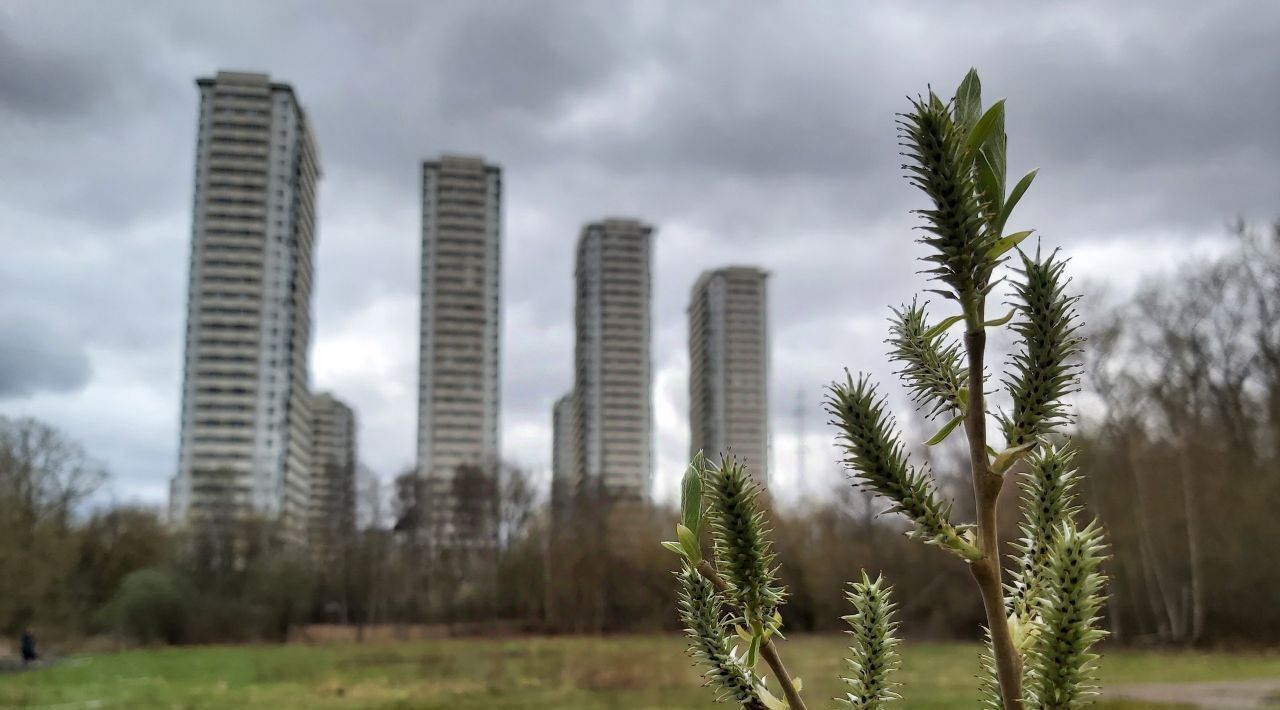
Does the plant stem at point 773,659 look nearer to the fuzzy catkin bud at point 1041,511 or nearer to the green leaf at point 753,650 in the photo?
the green leaf at point 753,650

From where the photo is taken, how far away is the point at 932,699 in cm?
2250

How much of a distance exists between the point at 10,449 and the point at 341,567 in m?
21.2

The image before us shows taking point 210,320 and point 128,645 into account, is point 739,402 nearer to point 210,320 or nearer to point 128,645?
point 210,320

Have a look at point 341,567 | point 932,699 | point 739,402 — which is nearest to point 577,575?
point 341,567

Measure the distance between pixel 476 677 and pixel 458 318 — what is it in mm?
81348

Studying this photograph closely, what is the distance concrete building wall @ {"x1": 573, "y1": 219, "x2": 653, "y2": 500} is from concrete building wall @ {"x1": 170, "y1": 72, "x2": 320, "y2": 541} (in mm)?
33961

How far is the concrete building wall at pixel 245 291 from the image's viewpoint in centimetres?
9019

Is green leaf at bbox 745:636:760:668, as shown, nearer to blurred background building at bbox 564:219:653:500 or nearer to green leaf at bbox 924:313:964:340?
green leaf at bbox 924:313:964:340

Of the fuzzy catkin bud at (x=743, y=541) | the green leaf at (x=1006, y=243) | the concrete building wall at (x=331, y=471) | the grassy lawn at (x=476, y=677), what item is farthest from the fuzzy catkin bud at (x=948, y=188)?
the concrete building wall at (x=331, y=471)

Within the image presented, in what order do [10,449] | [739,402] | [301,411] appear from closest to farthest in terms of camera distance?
[10,449] → [301,411] → [739,402]

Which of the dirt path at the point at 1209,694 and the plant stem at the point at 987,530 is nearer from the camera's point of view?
the plant stem at the point at 987,530

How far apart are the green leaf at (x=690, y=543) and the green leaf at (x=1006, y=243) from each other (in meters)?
0.39

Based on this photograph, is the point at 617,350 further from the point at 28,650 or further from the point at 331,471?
the point at 28,650

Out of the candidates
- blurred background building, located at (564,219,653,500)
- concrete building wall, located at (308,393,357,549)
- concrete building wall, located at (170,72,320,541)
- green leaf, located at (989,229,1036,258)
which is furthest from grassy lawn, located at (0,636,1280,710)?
Result: blurred background building, located at (564,219,653,500)
